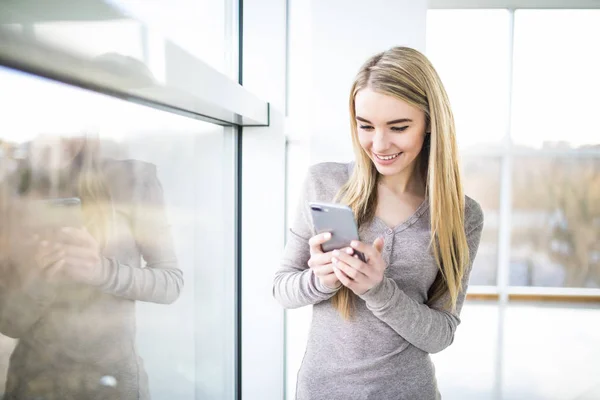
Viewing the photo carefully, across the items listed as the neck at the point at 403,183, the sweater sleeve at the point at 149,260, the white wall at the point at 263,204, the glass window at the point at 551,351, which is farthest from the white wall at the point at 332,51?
the glass window at the point at 551,351

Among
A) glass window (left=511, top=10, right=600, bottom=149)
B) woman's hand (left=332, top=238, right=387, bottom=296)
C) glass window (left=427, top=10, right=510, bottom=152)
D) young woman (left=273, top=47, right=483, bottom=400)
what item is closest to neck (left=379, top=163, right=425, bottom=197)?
young woman (left=273, top=47, right=483, bottom=400)

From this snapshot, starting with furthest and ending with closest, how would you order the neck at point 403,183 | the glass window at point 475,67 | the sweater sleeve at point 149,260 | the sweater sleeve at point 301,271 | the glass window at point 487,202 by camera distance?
the glass window at point 487,202 → the glass window at point 475,67 → the neck at point 403,183 → the sweater sleeve at point 301,271 → the sweater sleeve at point 149,260

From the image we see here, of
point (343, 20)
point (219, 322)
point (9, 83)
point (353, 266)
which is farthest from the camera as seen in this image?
point (343, 20)

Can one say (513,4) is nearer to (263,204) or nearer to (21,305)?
(263,204)

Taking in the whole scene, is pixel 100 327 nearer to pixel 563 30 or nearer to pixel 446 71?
pixel 446 71

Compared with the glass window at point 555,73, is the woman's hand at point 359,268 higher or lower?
lower

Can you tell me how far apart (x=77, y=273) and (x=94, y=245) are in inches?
2.1

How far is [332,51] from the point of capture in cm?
196

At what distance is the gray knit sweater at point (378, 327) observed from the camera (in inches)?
46.1

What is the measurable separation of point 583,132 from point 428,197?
2.88 meters

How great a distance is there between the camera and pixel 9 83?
0.46 metres

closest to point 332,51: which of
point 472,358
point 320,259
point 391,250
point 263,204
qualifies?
point 263,204

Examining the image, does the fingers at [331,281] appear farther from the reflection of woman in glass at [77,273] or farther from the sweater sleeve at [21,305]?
the sweater sleeve at [21,305]

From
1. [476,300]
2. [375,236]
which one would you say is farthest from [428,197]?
[476,300]
